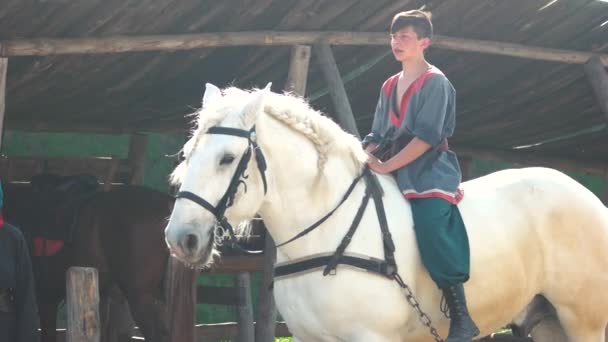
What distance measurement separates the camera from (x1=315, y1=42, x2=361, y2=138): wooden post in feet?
25.2

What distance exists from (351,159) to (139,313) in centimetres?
344

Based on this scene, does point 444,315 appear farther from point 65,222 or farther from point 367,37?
point 65,222

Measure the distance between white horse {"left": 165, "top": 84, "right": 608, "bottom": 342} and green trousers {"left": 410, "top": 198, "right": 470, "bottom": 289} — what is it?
0.22 ft

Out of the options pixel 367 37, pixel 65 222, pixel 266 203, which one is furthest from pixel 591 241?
pixel 65 222

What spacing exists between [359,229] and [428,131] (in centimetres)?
62

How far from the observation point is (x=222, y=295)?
30.5 ft

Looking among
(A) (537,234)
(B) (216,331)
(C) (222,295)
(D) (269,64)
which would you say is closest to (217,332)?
(B) (216,331)

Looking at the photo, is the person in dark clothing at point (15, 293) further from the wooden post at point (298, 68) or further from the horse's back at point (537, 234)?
the wooden post at point (298, 68)

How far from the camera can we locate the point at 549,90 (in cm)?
1022

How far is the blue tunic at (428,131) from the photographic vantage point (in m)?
5.18

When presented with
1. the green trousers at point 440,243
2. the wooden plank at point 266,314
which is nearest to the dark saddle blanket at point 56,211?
the wooden plank at point 266,314

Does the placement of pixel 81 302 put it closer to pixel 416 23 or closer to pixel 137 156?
pixel 416 23

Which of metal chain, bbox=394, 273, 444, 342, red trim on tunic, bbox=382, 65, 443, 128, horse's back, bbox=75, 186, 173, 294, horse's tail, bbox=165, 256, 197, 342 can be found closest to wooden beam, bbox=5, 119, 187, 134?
horse's back, bbox=75, 186, 173, 294

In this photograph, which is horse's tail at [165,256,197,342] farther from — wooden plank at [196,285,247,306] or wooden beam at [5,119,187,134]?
wooden beam at [5,119,187,134]
